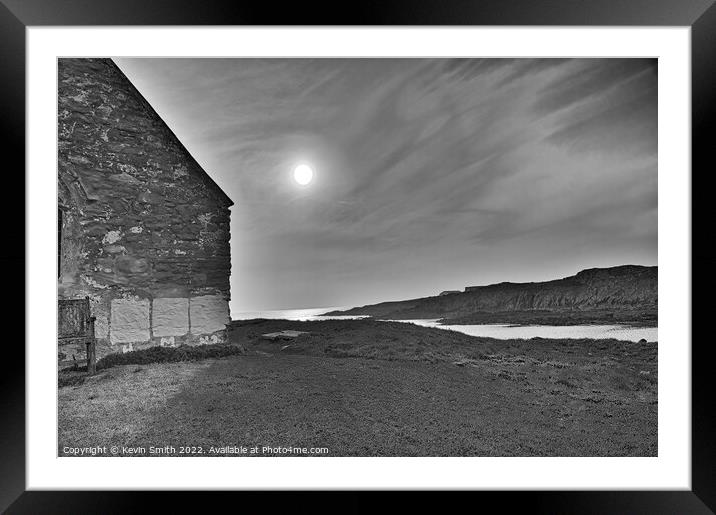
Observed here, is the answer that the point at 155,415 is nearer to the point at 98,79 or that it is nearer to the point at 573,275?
Result: the point at 98,79

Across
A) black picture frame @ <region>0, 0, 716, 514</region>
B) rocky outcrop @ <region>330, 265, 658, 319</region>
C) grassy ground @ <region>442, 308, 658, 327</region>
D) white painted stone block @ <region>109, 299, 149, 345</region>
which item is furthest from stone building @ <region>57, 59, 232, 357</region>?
grassy ground @ <region>442, 308, 658, 327</region>

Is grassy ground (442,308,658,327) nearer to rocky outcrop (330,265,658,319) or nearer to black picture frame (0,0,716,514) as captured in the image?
rocky outcrop (330,265,658,319)

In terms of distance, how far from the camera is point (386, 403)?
3699 mm

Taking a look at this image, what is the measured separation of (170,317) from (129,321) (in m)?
0.48

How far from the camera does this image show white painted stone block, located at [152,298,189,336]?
4688 millimetres

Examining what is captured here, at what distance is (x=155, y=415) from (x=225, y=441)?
2.68ft

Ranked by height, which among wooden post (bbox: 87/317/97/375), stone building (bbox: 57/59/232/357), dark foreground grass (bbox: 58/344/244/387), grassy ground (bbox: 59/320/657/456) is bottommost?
grassy ground (bbox: 59/320/657/456)

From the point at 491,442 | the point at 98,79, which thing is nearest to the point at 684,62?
the point at 491,442

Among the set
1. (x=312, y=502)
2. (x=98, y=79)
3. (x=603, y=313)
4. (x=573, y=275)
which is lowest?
(x=312, y=502)

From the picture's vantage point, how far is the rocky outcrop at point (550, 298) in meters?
5.40

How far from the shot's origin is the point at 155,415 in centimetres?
332

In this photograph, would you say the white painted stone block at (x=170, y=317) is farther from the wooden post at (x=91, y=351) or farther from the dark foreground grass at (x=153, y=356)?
the wooden post at (x=91, y=351)

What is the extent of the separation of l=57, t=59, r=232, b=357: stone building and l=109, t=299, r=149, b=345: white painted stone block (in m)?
0.01

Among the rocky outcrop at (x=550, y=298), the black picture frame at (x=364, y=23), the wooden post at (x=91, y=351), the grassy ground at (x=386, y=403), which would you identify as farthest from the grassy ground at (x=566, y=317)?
the wooden post at (x=91, y=351)
